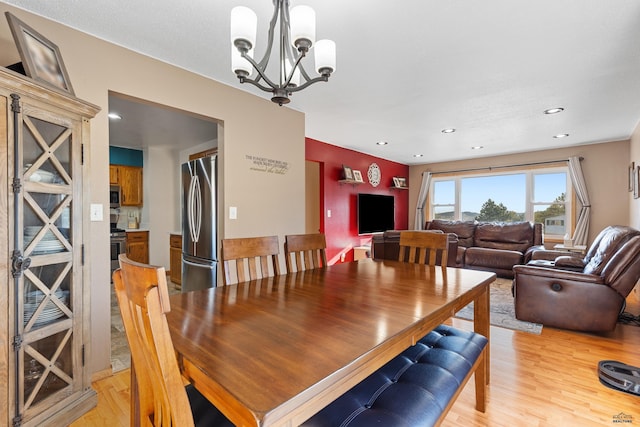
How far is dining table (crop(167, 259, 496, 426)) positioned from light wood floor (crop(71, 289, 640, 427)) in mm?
775

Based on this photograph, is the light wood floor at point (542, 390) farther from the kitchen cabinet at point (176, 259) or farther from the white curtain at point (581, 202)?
the white curtain at point (581, 202)

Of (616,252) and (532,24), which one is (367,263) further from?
(616,252)

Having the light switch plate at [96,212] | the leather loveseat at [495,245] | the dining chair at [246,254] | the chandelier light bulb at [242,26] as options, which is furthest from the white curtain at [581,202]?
the light switch plate at [96,212]

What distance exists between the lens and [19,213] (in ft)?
4.67

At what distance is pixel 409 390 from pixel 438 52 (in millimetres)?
2235

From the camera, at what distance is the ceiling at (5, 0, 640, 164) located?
5.72ft

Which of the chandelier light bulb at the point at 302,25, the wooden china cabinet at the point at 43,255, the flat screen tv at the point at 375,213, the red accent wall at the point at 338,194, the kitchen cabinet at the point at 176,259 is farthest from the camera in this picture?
the flat screen tv at the point at 375,213

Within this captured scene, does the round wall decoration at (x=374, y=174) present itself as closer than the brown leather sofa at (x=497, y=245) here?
No

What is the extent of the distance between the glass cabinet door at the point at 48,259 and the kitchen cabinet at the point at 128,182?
3920 mm

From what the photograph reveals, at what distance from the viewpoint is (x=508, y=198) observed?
620 cm

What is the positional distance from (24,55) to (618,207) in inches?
288

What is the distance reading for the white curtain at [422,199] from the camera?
7.08m

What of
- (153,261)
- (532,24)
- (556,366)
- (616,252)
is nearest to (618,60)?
(532,24)

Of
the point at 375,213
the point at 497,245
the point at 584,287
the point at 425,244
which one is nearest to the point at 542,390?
the point at 425,244
